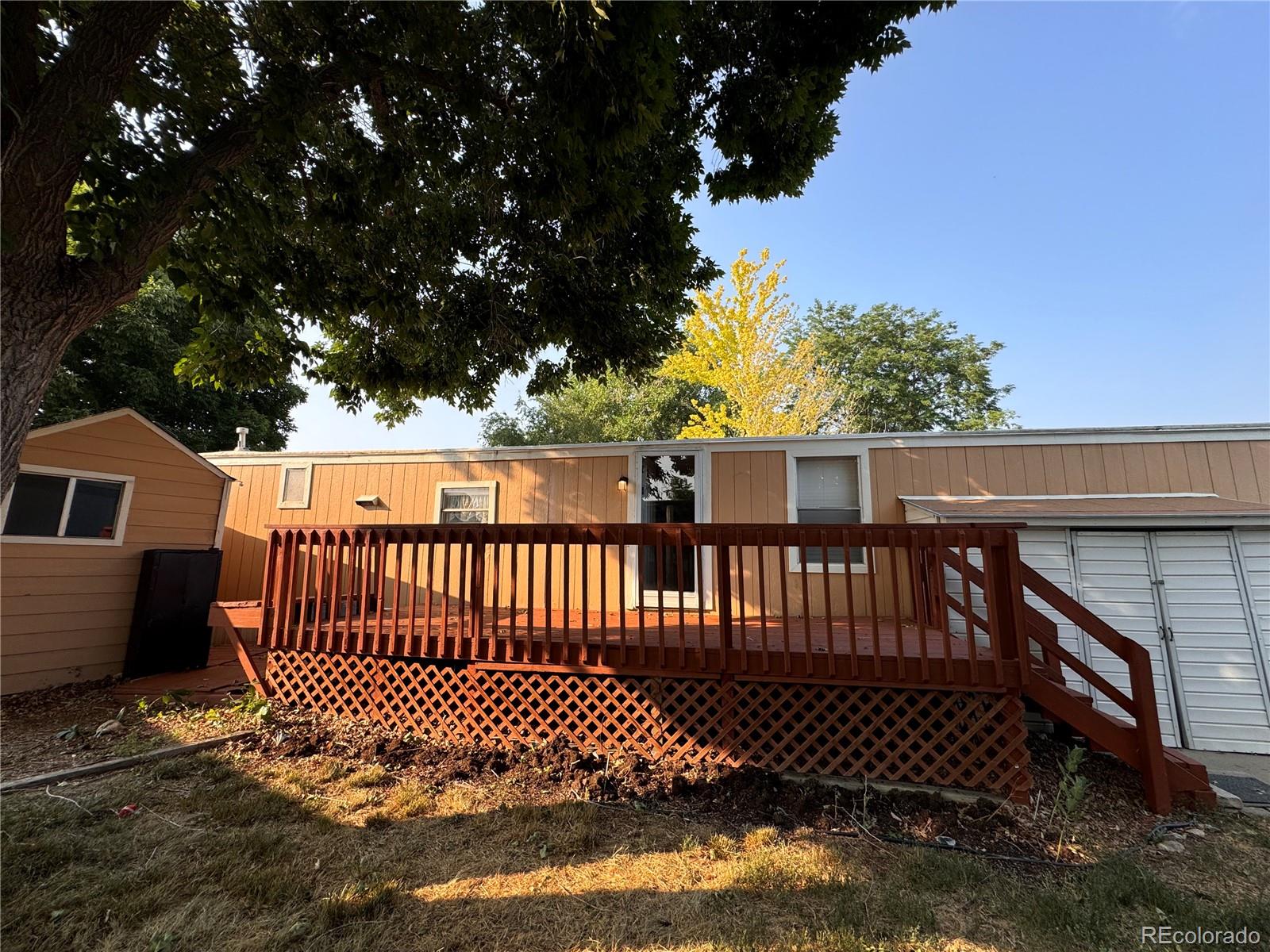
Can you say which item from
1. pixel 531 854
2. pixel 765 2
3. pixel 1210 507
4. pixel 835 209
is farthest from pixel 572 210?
pixel 1210 507

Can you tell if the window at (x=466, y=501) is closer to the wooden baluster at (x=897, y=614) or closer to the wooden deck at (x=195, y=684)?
the wooden deck at (x=195, y=684)

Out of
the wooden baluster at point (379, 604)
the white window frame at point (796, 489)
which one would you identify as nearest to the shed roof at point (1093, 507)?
the white window frame at point (796, 489)

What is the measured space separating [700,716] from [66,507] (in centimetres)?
668

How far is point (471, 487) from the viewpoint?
277 inches

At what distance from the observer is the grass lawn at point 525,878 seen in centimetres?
199

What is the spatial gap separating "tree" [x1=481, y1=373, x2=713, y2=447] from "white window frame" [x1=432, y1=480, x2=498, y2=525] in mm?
10971

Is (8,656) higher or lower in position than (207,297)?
lower

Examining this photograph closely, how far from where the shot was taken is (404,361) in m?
5.54

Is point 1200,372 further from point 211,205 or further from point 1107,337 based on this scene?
point 211,205

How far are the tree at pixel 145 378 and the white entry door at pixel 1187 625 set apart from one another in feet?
43.8

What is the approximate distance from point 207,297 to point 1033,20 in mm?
6896

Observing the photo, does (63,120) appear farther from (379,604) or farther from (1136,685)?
(1136,685)

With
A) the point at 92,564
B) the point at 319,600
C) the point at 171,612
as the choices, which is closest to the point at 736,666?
the point at 319,600

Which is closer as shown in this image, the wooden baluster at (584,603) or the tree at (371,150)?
the tree at (371,150)
